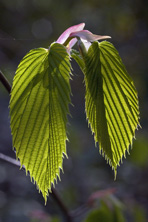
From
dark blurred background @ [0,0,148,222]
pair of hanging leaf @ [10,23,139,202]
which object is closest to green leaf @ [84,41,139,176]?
pair of hanging leaf @ [10,23,139,202]

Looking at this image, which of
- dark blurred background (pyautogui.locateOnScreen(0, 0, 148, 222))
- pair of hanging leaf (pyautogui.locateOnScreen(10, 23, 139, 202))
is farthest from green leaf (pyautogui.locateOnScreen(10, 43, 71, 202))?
dark blurred background (pyautogui.locateOnScreen(0, 0, 148, 222))

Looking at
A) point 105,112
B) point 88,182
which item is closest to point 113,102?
point 105,112

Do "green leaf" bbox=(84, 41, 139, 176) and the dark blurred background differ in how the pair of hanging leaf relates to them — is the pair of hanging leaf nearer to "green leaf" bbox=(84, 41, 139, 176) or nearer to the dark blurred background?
"green leaf" bbox=(84, 41, 139, 176)

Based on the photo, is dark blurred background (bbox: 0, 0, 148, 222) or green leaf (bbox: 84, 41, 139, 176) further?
dark blurred background (bbox: 0, 0, 148, 222)

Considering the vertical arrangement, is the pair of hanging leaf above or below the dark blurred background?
above

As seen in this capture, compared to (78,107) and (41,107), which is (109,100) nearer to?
(41,107)

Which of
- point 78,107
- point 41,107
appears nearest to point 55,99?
point 41,107

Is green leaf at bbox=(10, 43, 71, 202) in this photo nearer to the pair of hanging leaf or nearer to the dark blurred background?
the pair of hanging leaf

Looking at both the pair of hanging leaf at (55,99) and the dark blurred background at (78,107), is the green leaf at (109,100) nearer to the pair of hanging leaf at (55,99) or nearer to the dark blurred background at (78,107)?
the pair of hanging leaf at (55,99)
